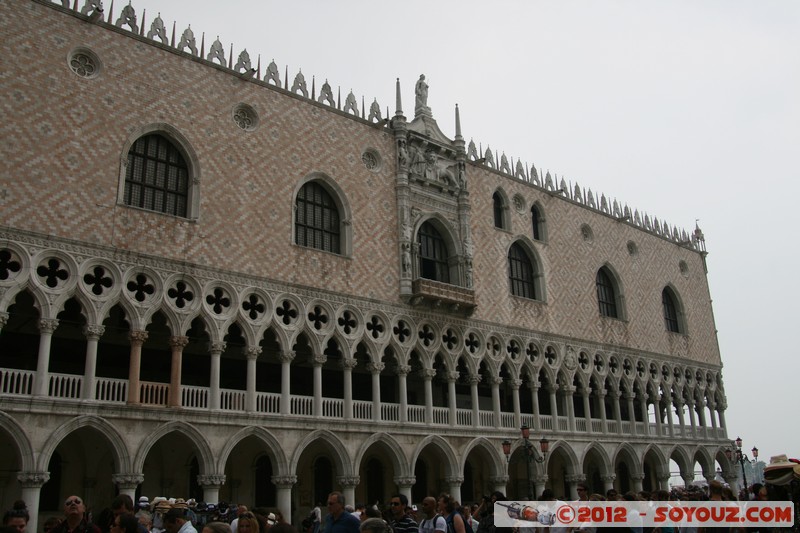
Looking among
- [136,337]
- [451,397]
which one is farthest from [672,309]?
[136,337]

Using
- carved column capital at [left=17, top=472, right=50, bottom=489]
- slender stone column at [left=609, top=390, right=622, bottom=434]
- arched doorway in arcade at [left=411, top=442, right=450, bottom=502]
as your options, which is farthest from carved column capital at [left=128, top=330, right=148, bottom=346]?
slender stone column at [left=609, top=390, right=622, bottom=434]

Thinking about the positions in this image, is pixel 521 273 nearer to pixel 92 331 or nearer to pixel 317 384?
pixel 317 384

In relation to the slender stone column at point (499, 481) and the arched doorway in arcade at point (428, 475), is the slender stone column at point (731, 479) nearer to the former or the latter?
the slender stone column at point (499, 481)

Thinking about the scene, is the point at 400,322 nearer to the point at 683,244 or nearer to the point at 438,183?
the point at 438,183

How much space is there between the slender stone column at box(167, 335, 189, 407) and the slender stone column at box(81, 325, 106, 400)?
1.56 m

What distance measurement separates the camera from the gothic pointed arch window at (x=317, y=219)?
19.8 m

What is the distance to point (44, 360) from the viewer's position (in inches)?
564

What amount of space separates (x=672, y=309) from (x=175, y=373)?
23095 mm

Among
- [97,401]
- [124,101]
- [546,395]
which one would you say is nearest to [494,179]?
[546,395]

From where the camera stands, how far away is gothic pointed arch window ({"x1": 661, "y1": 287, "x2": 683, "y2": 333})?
3172 centimetres

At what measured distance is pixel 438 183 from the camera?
76.1 feet

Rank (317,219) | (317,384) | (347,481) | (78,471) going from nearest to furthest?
(78,471) < (347,481) < (317,384) < (317,219)

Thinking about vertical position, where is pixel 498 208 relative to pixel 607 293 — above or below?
above

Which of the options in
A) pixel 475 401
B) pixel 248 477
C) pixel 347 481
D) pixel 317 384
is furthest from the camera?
pixel 475 401
